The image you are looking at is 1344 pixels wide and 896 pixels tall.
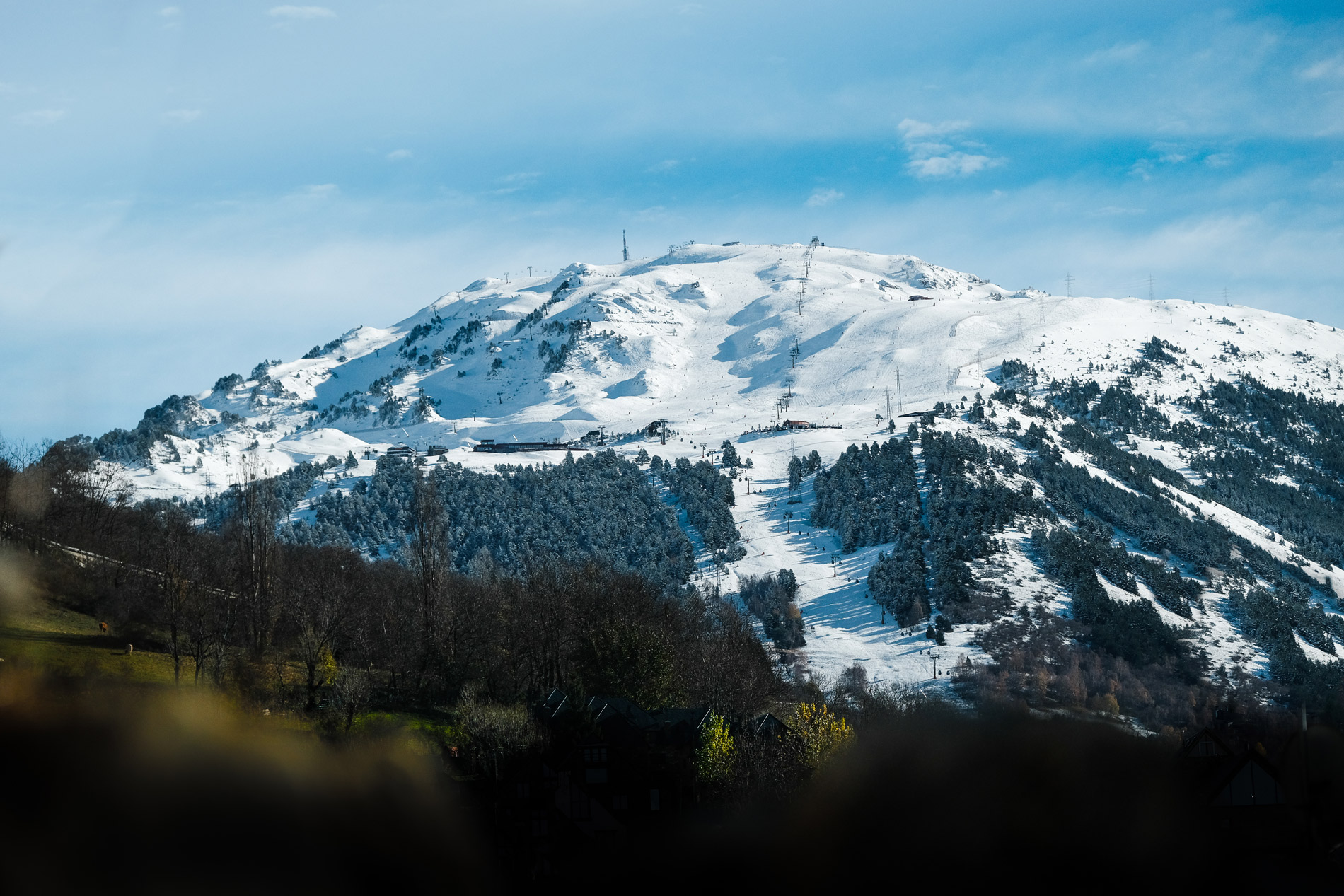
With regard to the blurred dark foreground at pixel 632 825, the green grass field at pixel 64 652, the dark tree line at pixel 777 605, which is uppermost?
the green grass field at pixel 64 652

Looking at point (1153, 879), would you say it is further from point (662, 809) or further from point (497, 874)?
point (497, 874)

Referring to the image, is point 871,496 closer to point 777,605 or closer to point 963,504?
point 963,504

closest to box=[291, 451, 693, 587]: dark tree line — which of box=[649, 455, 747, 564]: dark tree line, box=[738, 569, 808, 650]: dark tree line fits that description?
box=[649, 455, 747, 564]: dark tree line

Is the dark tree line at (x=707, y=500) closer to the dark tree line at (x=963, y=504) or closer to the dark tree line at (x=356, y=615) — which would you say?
the dark tree line at (x=963, y=504)

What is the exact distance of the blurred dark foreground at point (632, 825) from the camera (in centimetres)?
583

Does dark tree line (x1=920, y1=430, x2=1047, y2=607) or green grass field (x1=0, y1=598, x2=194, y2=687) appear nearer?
green grass field (x1=0, y1=598, x2=194, y2=687)

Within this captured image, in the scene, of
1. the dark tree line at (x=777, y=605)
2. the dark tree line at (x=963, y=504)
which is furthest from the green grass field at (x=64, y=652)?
the dark tree line at (x=963, y=504)

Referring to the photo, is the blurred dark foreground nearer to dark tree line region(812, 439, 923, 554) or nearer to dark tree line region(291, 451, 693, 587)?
dark tree line region(291, 451, 693, 587)

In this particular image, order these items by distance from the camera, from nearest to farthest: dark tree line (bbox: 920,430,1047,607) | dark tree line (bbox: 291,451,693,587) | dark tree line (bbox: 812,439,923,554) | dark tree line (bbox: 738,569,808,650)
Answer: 1. dark tree line (bbox: 738,569,808,650)
2. dark tree line (bbox: 920,430,1047,607)
3. dark tree line (bbox: 812,439,923,554)
4. dark tree line (bbox: 291,451,693,587)

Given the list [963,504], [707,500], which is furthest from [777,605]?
[707,500]

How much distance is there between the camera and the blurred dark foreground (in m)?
5.83

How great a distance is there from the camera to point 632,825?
1035 centimetres

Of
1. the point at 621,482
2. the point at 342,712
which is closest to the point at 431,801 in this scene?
the point at 342,712

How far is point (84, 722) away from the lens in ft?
19.7
